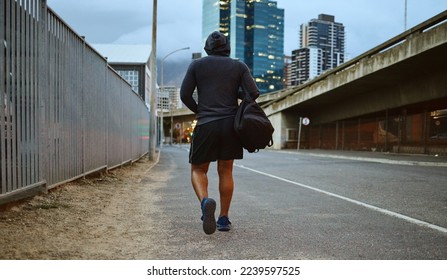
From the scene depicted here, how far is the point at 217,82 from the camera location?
3.74 metres

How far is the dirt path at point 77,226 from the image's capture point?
3.01 m

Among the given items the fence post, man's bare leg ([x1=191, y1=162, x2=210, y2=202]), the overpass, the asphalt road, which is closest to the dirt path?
the asphalt road

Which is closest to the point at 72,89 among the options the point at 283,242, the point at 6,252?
the point at 6,252

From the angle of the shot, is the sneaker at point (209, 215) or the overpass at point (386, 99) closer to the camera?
the sneaker at point (209, 215)

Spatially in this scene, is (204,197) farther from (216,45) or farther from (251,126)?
(216,45)

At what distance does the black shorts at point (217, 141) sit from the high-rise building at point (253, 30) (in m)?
5.35

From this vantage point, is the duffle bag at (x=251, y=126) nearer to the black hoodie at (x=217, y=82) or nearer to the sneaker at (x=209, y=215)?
the black hoodie at (x=217, y=82)

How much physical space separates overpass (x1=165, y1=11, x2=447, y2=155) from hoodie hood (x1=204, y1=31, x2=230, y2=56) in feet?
42.6

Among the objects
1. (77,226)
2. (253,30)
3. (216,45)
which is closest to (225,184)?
(216,45)

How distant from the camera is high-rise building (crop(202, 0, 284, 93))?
15.6 meters

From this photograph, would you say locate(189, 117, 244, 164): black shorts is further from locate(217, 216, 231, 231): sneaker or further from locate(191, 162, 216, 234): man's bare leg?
locate(217, 216, 231, 231): sneaker

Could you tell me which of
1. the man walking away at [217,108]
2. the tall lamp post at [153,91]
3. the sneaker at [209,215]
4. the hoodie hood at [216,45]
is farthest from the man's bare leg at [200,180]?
the tall lamp post at [153,91]
